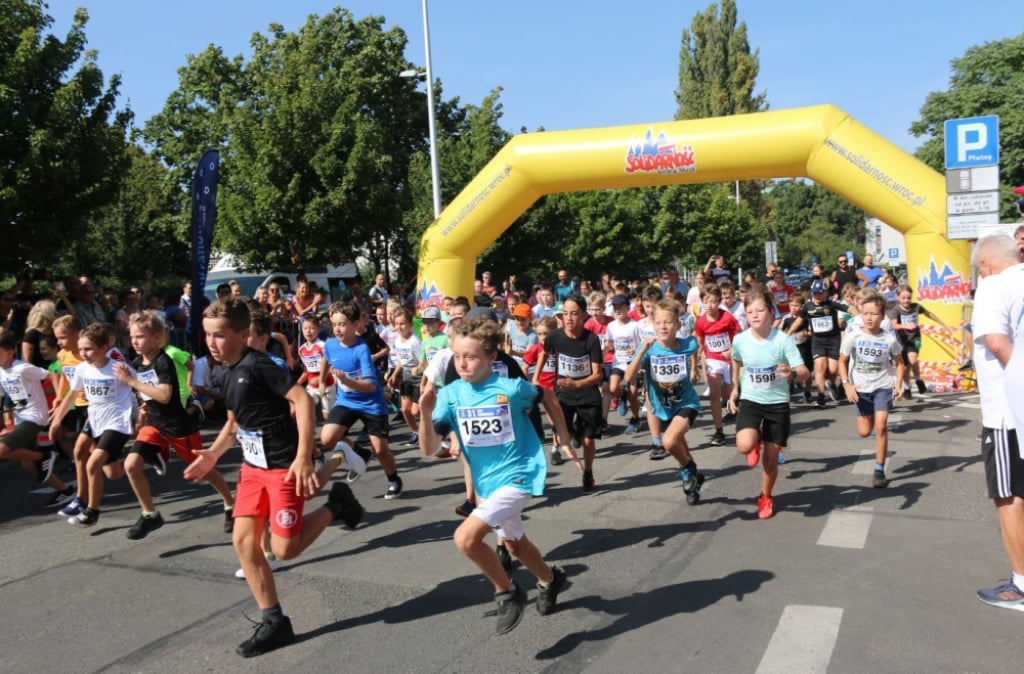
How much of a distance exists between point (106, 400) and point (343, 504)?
2.74 metres

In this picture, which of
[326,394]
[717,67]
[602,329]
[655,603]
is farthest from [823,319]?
[717,67]

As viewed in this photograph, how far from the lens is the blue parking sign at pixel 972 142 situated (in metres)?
10.2

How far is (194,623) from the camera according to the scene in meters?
4.59

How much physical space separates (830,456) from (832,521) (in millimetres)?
2293

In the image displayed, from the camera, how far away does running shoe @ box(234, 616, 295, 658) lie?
413cm

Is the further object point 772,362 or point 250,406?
point 772,362

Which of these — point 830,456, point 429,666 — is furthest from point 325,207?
point 429,666

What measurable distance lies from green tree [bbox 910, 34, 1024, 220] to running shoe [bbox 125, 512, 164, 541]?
110 feet

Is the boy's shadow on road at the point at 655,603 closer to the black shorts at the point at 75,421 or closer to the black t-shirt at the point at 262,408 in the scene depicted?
the black t-shirt at the point at 262,408

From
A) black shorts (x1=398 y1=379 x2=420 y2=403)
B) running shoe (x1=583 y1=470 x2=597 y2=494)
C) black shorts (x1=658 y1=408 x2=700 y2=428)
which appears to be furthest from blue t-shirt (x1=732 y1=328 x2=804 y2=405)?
black shorts (x1=398 y1=379 x2=420 y2=403)

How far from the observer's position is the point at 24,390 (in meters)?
7.23

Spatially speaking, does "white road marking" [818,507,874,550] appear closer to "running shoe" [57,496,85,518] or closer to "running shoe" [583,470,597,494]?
"running shoe" [583,470,597,494]

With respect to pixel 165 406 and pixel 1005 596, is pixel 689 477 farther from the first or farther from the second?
pixel 165 406

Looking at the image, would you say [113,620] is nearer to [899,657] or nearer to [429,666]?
[429,666]
